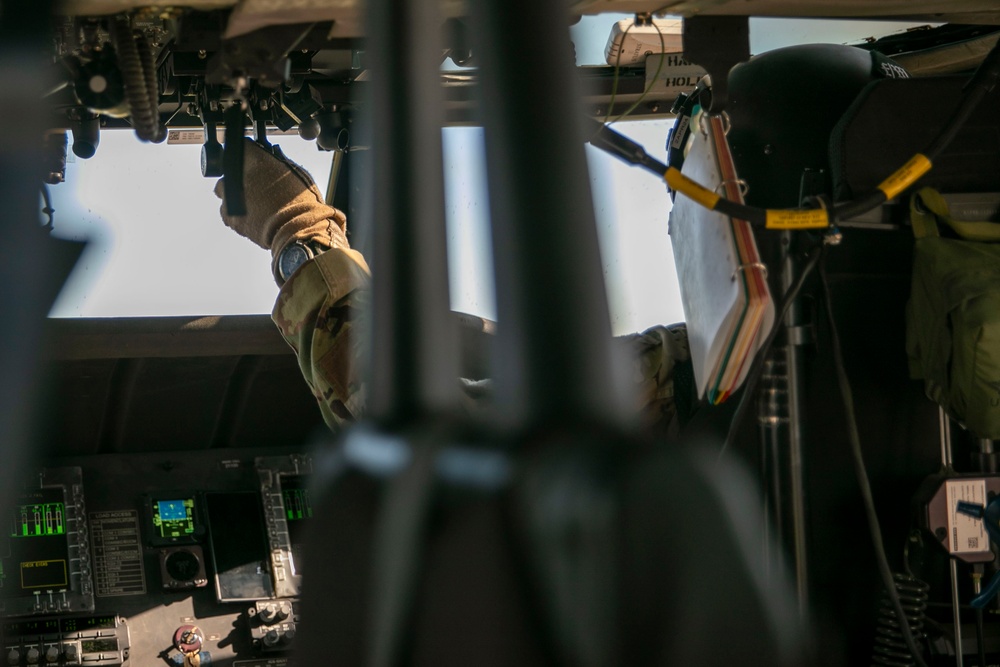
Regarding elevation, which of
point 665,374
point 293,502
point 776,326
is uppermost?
point 776,326

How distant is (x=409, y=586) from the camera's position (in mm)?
189

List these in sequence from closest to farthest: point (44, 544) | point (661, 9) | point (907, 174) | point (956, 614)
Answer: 1. point (661, 9)
2. point (907, 174)
3. point (956, 614)
4. point (44, 544)

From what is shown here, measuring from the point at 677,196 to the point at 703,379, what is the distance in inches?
16.0

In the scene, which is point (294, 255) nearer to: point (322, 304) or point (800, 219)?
point (322, 304)

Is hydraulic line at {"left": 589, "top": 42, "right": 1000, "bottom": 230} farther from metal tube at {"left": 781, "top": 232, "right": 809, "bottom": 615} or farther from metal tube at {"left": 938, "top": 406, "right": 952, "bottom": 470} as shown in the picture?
metal tube at {"left": 938, "top": 406, "right": 952, "bottom": 470}

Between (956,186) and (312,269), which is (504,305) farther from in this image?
(956,186)

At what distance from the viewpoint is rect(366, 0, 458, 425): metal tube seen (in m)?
0.21

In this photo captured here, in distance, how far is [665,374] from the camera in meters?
2.46

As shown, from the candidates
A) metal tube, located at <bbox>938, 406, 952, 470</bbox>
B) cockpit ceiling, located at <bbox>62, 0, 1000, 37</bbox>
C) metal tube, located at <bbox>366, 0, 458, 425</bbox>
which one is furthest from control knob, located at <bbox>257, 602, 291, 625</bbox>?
metal tube, located at <bbox>366, 0, 458, 425</bbox>

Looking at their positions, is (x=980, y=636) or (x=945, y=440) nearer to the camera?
(x=980, y=636)

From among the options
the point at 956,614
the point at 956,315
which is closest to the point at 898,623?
the point at 956,614

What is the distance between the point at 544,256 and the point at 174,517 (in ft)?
11.0

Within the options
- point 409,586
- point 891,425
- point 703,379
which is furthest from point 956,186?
point 409,586

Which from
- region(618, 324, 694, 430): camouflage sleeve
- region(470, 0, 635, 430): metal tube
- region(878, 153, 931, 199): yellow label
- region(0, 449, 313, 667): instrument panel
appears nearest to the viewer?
region(470, 0, 635, 430): metal tube
